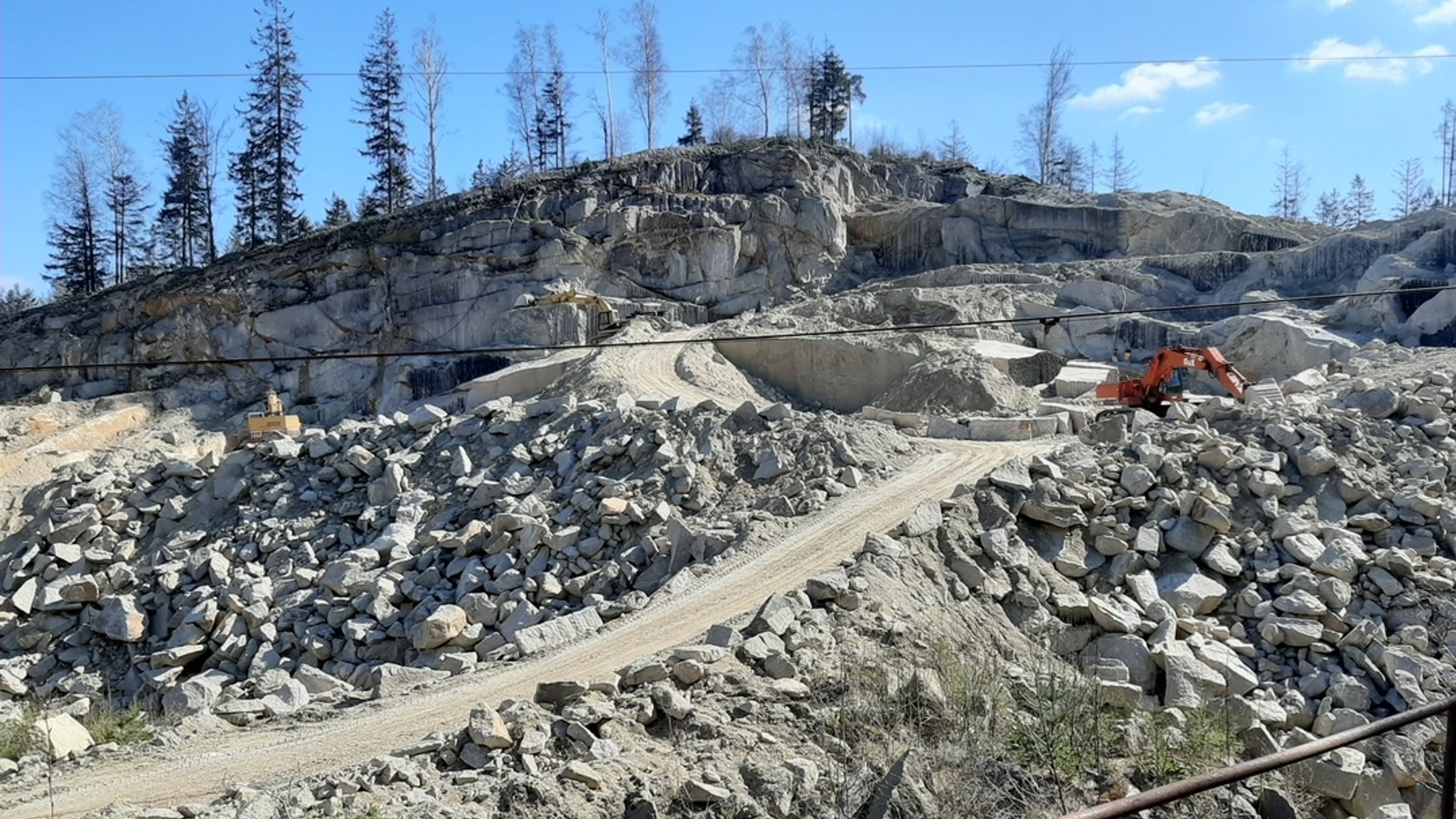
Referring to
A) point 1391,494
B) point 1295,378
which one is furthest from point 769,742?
point 1295,378

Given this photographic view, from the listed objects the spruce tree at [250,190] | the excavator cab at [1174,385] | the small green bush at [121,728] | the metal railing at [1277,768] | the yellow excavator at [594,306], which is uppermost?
the spruce tree at [250,190]

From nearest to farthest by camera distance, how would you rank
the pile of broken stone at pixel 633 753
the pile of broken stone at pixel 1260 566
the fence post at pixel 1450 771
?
the fence post at pixel 1450 771 → the pile of broken stone at pixel 633 753 → the pile of broken stone at pixel 1260 566

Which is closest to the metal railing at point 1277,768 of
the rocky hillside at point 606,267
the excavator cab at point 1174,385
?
the excavator cab at point 1174,385

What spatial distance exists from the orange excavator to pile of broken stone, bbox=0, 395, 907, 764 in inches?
291

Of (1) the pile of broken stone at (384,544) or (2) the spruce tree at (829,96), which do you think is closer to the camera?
(1) the pile of broken stone at (384,544)

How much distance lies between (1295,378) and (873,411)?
7.65 metres

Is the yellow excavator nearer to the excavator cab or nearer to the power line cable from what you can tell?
the power line cable

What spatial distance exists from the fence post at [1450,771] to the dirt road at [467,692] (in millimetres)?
5579

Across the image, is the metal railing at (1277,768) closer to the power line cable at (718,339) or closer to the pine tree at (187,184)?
the power line cable at (718,339)

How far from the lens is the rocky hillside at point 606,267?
106 feet

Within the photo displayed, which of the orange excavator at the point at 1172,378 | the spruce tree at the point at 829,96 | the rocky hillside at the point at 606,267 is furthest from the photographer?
the spruce tree at the point at 829,96

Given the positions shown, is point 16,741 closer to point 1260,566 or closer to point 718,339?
point 718,339

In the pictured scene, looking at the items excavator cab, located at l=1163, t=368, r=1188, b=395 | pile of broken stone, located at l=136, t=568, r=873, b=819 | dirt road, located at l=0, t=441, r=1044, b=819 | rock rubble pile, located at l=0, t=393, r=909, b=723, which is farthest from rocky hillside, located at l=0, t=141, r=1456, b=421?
pile of broken stone, located at l=136, t=568, r=873, b=819

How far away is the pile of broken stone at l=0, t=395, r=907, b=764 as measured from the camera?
420 inches
